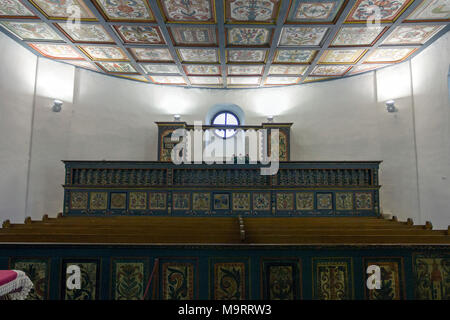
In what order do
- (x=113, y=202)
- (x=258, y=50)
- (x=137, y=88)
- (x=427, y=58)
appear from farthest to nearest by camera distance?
1. (x=137, y=88)
2. (x=258, y=50)
3. (x=427, y=58)
4. (x=113, y=202)

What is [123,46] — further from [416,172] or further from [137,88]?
[416,172]

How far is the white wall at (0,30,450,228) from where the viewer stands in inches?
287

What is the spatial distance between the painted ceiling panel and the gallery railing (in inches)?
129

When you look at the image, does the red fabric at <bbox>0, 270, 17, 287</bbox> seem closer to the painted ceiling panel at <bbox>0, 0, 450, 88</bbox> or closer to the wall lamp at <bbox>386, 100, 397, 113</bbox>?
the painted ceiling panel at <bbox>0, 0, 450, 88</bbox>

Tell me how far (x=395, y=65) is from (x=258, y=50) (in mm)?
4409

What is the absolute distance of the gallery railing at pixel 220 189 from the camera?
6758 mm

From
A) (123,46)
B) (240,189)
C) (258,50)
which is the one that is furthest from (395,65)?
(123,46)

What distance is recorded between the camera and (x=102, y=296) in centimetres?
307

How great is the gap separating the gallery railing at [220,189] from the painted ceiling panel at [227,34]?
3267 mm

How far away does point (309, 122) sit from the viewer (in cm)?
1063

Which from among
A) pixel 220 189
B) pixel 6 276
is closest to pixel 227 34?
pixel 220 189

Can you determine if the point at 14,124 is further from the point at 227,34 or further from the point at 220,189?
the point at 227,34

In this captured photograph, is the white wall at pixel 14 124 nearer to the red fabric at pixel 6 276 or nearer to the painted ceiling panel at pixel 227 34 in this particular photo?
the painted ceiling panel at pixel 227 34
